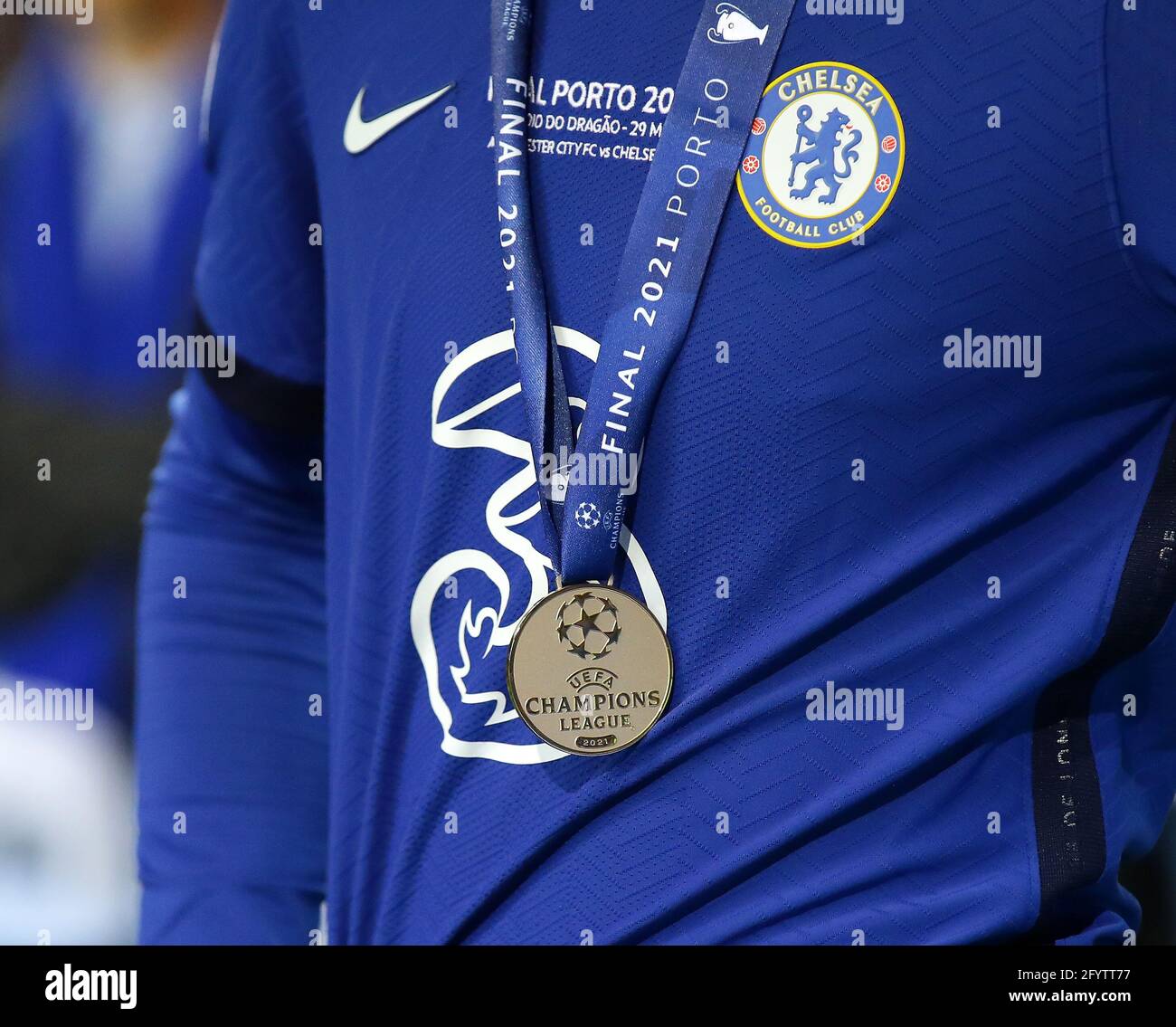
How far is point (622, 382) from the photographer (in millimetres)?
625

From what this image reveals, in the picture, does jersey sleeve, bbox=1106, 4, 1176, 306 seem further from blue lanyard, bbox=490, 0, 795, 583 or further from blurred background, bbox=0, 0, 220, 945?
blurred background, bbox=0, 0, 220, 945

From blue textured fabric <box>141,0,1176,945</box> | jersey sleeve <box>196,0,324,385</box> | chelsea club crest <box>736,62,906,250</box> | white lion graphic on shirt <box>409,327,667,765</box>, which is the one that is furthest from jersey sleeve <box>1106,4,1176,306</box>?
jersey sleeve <box>196,0,324,385</box>

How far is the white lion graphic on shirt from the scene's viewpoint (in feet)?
2.16

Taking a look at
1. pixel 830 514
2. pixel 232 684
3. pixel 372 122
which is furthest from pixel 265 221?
pixel 830 514

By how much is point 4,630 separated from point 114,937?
463mm

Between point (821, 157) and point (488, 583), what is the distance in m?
0.29

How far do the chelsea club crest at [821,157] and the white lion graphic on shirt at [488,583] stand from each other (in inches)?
4.8

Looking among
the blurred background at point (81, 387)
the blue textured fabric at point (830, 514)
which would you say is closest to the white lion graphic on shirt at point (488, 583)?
the blue textured fabric at point (830, 514)

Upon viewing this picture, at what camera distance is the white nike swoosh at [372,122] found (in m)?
0.72

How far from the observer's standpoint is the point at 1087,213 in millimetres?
601

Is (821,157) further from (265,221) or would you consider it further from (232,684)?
(232,684)

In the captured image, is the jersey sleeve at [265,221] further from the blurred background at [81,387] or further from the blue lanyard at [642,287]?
the blurred background at [81,387]
